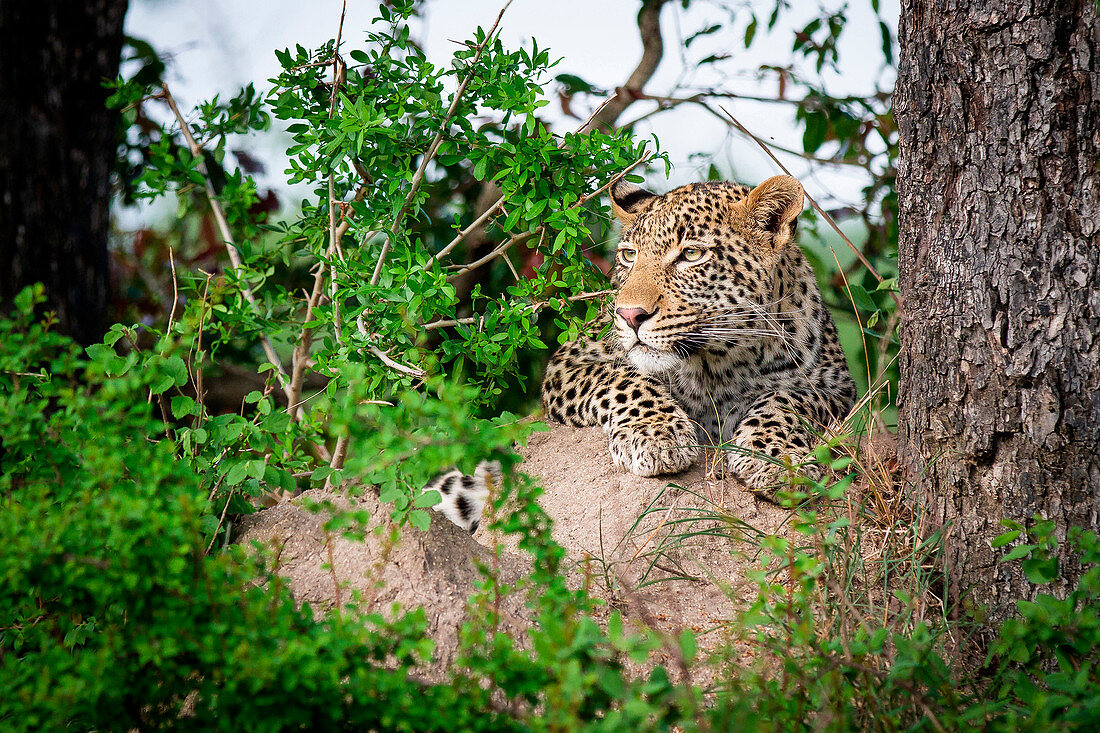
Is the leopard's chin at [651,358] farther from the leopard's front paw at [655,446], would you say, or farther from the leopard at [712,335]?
the leopard's front paw at [655,446]

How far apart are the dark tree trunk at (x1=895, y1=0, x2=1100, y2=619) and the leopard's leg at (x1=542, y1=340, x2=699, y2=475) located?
1023mm

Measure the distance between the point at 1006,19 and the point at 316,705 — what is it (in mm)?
2919

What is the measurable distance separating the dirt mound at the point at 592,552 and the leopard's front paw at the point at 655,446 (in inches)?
2.7

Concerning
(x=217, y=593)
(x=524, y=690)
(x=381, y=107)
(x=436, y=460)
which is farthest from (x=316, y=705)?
(x=381, y=107)

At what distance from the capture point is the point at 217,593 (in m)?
2.08

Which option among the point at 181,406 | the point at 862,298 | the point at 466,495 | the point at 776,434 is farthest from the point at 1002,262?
the point at 181,406

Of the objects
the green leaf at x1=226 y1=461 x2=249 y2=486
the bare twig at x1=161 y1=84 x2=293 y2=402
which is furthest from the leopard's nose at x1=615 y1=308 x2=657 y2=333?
the green leaf at x1=226 y1=461 x2=249 y2=486

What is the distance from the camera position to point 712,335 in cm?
440

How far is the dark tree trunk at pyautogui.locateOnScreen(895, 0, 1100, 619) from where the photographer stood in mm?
2947

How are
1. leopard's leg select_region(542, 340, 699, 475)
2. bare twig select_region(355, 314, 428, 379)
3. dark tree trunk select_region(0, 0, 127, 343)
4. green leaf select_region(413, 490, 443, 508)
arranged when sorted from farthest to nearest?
dark tree trunk select_region(0, 0, 127, 343) < leopard's leg select_region(542, 340, 699, 475) < bare twig select_region(355, 314, 428, 379) < green leaf select_region(413, 490, 443, 508)

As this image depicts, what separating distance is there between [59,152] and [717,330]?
124 inches

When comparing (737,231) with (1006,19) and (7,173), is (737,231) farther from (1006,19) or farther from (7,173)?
(7,173)

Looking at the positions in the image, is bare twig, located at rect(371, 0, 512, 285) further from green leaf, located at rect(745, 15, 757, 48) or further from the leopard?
green leaf, located at rect(745, 15, 757, 48)

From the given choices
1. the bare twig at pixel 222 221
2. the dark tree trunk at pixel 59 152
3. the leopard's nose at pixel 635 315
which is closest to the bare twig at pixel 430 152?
the bare twig at pixel 222 221
